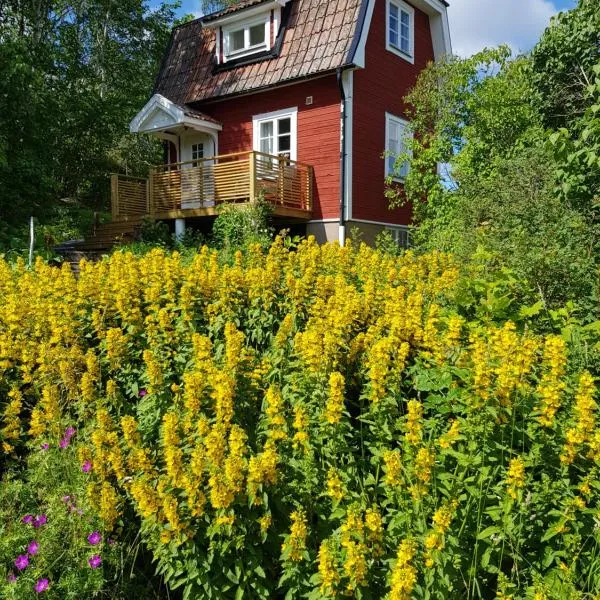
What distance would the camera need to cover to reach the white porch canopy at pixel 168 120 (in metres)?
14.3

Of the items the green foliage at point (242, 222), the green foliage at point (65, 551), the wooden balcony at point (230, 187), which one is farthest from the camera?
the wooden balcony at point (230, 187)

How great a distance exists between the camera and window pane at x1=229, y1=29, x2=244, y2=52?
49.6 feet

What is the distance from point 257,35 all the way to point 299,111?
115 inches

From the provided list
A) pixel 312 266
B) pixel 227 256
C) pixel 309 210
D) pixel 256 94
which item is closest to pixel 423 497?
pixel 312 266

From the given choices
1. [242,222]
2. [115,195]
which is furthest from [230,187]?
[115,195]

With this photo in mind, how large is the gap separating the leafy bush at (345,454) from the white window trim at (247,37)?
12160 millimetres

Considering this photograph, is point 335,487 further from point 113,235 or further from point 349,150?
point 113,235

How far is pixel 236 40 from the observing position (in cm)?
1523

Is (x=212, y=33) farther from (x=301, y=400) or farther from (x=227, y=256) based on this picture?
(x=301, y=400)

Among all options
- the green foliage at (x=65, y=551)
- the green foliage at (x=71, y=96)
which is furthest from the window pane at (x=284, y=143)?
the green foliage at (x=65, y=551)

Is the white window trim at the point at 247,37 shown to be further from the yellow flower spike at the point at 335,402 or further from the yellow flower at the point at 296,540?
the yellow flower at the point at 296,540

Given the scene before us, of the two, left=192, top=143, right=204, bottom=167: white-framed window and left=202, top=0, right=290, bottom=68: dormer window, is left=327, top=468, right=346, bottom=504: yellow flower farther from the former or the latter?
left=192, top=143, right=204, bottom=167: white-framed window

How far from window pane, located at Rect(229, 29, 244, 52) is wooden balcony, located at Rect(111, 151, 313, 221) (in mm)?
3070

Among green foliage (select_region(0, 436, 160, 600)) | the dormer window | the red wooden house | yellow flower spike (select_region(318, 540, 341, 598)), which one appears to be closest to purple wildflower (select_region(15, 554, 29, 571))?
green foliage (select_region(0, 436, 160, 600))
